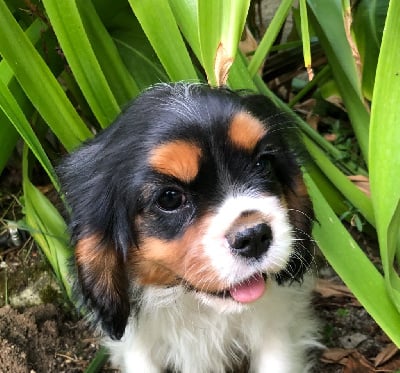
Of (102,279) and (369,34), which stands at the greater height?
(102,279)

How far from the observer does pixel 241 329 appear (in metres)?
2.08

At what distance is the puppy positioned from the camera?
1.57m

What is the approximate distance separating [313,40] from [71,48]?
1269mm

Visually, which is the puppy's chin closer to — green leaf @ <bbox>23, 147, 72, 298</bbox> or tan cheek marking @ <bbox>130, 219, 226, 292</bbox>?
tan cheek marking @ <bbox>130, 219, 226, 292</bbox>

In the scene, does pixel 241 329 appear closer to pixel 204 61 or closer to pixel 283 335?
pixel 283 335

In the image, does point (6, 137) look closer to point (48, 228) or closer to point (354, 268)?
point (48, 228)

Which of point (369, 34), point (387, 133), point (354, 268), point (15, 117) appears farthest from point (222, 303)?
point (369, 34)

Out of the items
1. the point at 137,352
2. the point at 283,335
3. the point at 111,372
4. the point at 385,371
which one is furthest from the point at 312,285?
the point at 111,372

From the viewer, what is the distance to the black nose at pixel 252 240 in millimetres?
1516

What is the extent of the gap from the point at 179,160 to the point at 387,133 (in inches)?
20.0

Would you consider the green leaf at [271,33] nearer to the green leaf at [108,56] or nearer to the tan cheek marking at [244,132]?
the green leaf at [108,56]

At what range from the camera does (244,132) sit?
1612 mm

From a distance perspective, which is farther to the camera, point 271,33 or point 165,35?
point 271,33

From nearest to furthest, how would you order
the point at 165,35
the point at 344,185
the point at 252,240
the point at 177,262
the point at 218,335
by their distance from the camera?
the point at 252,240 → the point at 177,262 → the point at 165,35 → the point at 218,335 → the point at 344,185
